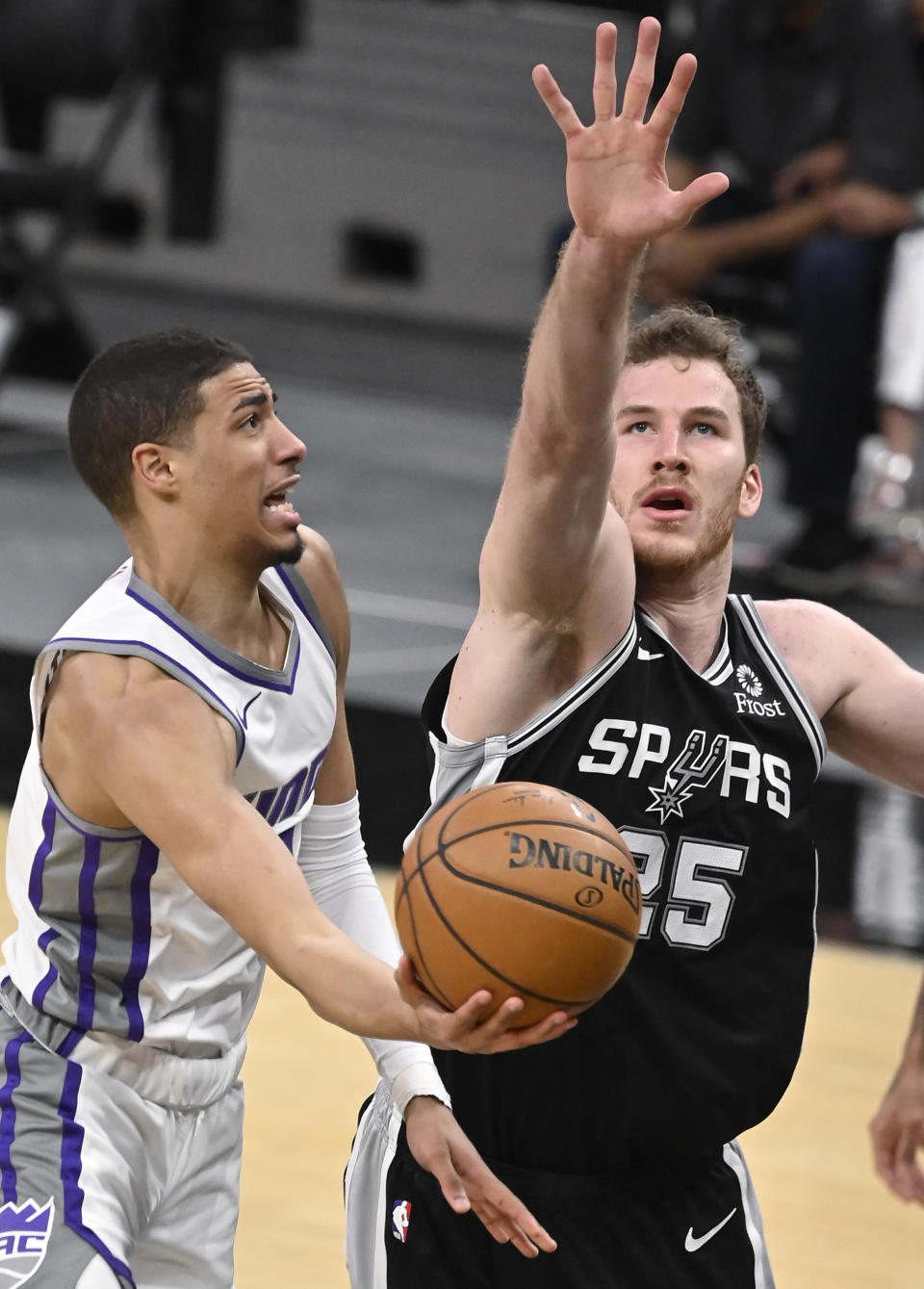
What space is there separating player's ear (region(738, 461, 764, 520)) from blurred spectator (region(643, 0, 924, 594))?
5026 mm

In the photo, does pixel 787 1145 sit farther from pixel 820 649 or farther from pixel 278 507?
pixel 278 507

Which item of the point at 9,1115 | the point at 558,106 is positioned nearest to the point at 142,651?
the point at 9,1115

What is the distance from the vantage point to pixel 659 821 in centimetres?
293

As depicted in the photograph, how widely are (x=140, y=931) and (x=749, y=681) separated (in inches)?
36.1

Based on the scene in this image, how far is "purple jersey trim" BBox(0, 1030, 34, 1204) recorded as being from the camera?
2.76 metres

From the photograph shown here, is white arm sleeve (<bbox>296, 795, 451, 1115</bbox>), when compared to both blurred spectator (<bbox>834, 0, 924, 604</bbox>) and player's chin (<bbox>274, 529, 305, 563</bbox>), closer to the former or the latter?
player's chin (<bbox>274, 529, 305, 563</bbox>)

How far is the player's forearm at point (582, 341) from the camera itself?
8.06ft

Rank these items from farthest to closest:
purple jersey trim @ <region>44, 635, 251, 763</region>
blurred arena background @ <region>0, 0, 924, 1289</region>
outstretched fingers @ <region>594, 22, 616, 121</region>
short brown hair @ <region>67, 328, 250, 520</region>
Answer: blurred arena background @ <region>0, 0, 924, 1289</region> → short brown hair @ <region>67, 328, 250, 520</region> → purple jersey trim @ <region>44, 635, 251, 763</region> → outstretched fingers @ <region>594, 22, 616, 121</region>

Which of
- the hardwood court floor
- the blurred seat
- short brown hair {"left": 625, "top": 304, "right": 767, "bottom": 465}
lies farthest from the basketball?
the blurred seat

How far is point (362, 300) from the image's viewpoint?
14.0 metres

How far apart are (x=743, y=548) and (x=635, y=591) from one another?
19.9ft

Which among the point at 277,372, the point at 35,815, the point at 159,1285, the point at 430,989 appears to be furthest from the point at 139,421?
the point at 277,372

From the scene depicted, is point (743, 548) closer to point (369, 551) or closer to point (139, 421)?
point (369, 551)

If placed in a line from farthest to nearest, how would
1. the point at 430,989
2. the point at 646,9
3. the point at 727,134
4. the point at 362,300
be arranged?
the point at 362,300
the point at 646,9
the point at 727,134
the point at 430,989
